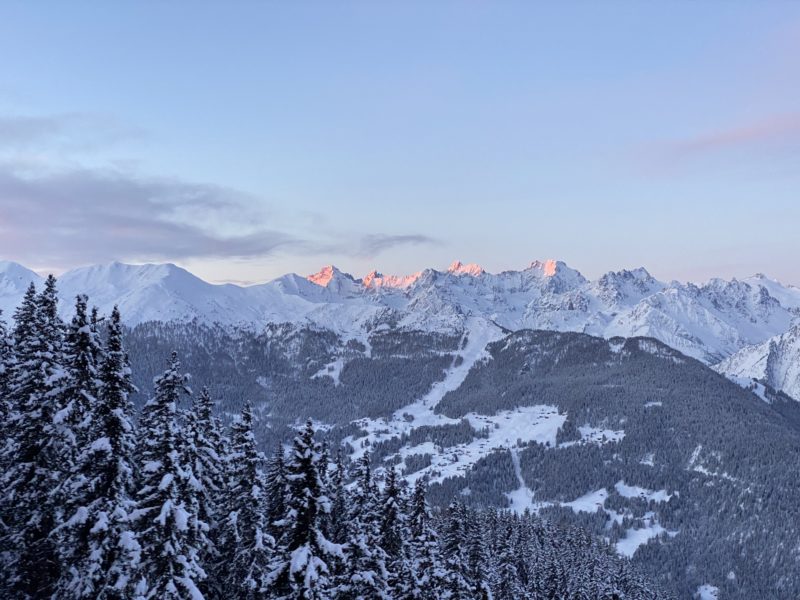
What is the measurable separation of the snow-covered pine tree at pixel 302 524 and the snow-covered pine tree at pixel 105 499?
23.2 ft

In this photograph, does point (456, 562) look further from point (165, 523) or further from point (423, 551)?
point (165, 523)

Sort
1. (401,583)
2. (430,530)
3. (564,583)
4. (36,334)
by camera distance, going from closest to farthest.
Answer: (36,334) → (401,583) → (430,530) → (564,583)

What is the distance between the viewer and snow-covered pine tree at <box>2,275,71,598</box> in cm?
3297

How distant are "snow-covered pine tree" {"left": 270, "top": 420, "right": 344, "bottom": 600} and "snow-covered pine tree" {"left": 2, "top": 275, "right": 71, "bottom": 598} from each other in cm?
1080

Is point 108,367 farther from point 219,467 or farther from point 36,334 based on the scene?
point 219,467

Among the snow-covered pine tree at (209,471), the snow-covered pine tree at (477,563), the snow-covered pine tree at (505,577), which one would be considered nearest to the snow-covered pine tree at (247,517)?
the snow-covered pine tree at (209,471)

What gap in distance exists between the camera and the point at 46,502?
109 ft

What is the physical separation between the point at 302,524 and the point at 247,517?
1129 centimetres

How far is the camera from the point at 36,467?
112 ft

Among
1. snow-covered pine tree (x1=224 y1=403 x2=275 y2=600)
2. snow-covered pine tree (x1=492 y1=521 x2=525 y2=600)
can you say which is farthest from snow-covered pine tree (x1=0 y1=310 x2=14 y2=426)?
snow-covered pine tree (x1=492 y1=521 x2=525 y2=600)

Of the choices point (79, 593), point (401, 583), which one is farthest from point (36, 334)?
point (401, 583)

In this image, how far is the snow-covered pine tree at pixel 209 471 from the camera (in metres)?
39.6

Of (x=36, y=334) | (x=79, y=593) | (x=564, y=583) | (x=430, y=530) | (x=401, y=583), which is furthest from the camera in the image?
(x=564, y=583)

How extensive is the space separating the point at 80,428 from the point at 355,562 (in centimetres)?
1812
